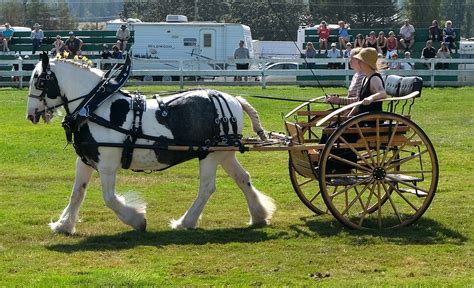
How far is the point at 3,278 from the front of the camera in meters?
8.43

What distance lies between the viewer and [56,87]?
10781 millimetres

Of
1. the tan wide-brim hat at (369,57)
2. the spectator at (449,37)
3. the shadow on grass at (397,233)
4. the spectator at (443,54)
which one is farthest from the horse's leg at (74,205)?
the spectator at (449,37)

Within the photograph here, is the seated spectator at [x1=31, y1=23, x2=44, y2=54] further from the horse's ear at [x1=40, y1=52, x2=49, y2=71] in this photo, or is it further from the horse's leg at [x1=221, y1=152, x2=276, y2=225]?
the horse's leg at [x1=221, y1=152, x2=276, y2=225]

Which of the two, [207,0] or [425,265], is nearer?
[425,265]

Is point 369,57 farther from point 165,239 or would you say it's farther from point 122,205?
point 122,205

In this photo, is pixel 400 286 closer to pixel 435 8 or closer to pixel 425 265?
pixel 425 265

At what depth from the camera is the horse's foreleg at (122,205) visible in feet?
34.4

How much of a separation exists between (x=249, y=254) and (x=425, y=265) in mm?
1687

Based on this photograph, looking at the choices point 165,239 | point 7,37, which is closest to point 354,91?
point 165,239

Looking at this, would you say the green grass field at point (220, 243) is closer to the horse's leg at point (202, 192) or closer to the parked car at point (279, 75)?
the horse's leg at point (202, 192)

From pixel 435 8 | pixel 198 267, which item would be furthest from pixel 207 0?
pixel 198 267

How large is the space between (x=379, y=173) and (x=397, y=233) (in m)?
0.70

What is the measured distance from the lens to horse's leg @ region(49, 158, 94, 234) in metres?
10.6

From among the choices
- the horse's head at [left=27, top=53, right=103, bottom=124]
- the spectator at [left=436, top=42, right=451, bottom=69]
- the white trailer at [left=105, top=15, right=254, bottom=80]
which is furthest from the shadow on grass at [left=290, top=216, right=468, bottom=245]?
the white trailer at [left=105, top=15, right=254, bottom=80]
